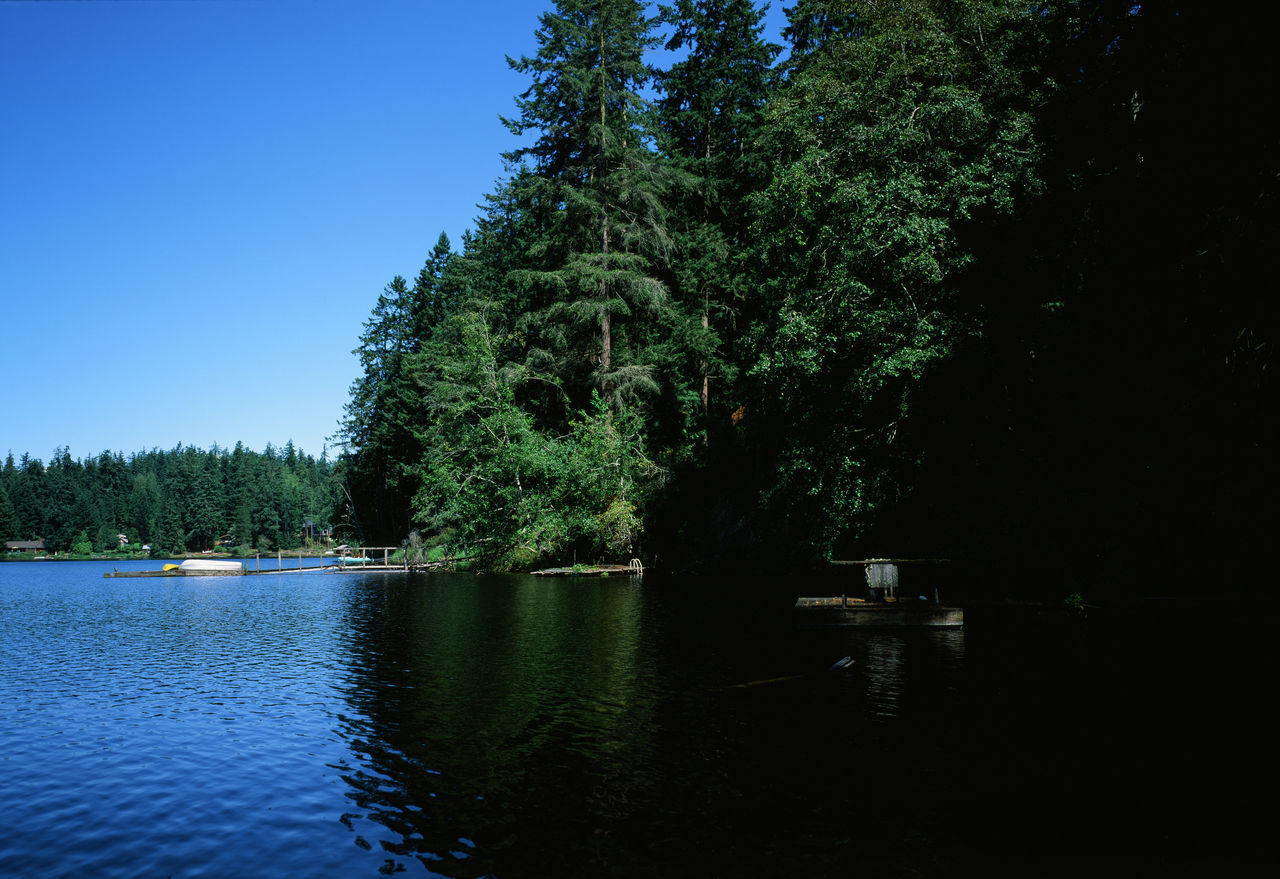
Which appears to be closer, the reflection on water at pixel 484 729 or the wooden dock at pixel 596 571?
the reflection on water at pixel 484 729

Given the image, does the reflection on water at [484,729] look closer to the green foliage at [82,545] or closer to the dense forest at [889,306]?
the dense forest at [889,306]

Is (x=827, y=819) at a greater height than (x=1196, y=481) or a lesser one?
lesser

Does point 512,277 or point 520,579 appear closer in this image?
point 520,579

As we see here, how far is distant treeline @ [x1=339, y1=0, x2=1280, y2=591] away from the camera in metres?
17.6

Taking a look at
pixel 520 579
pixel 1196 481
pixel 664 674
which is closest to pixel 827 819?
pixel 664 674

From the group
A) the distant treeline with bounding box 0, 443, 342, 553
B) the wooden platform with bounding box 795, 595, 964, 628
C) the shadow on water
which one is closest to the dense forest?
the wooden platform with bounding box 795, 595, 964, 628

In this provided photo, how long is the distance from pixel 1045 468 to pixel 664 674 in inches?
619

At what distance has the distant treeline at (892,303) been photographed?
17609mm

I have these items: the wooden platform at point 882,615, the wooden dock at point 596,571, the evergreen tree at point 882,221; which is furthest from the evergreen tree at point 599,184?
the wooden platform at point 882,615

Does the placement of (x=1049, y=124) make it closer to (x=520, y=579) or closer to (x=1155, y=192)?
(x=1155, y=192)

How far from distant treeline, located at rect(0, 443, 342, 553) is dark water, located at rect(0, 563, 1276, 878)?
13324 cm

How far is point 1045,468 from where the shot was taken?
25.7 meters

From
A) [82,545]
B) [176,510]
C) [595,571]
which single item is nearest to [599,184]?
[595,571]

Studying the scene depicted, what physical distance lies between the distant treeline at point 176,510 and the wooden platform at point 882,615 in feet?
432
